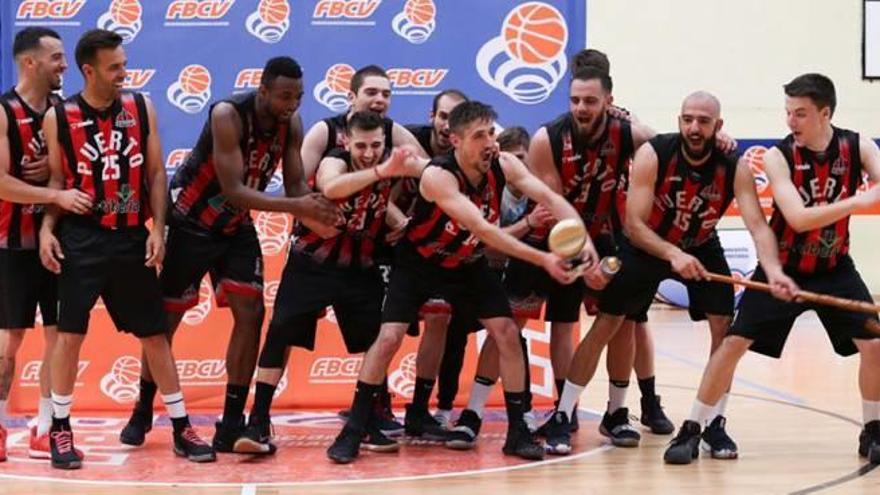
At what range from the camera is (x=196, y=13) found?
8859 mm

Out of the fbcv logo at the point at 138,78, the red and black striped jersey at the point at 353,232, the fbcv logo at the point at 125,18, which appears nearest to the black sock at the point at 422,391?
the red and black striped jersey at the point at 353,232

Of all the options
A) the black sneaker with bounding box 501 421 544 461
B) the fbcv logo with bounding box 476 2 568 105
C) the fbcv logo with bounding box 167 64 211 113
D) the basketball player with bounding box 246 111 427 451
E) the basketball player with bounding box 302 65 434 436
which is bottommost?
the black sneaker with bounding box 501 421 544 461

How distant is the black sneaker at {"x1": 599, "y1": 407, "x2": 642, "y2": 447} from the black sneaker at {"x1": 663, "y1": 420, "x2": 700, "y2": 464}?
49 centimetres

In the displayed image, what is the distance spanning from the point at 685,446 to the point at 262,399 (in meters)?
2.33

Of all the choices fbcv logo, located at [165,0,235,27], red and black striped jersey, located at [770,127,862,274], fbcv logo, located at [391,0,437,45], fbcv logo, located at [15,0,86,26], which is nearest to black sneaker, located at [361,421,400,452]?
red and black striped jersey, located at [770,127,862,274]

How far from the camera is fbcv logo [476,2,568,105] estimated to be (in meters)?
8.98

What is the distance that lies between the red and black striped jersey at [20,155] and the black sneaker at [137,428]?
120 cm

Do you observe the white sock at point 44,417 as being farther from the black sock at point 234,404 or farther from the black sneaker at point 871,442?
the black sneaker at point 871,442

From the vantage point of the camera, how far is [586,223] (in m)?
7.68

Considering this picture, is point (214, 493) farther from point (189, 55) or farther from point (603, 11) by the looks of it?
point (603, 11)

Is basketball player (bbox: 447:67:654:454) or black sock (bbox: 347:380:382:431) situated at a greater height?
basketball player (bbox: 447:67:654:454)

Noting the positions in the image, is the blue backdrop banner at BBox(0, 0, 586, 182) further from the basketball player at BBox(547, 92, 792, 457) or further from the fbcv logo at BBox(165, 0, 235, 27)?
the basketball player at BBox(547, 92, 792, 457)

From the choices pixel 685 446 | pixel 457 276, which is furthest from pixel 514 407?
pixel 685 446

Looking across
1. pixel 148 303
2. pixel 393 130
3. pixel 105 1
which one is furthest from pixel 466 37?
pixel 148 303
